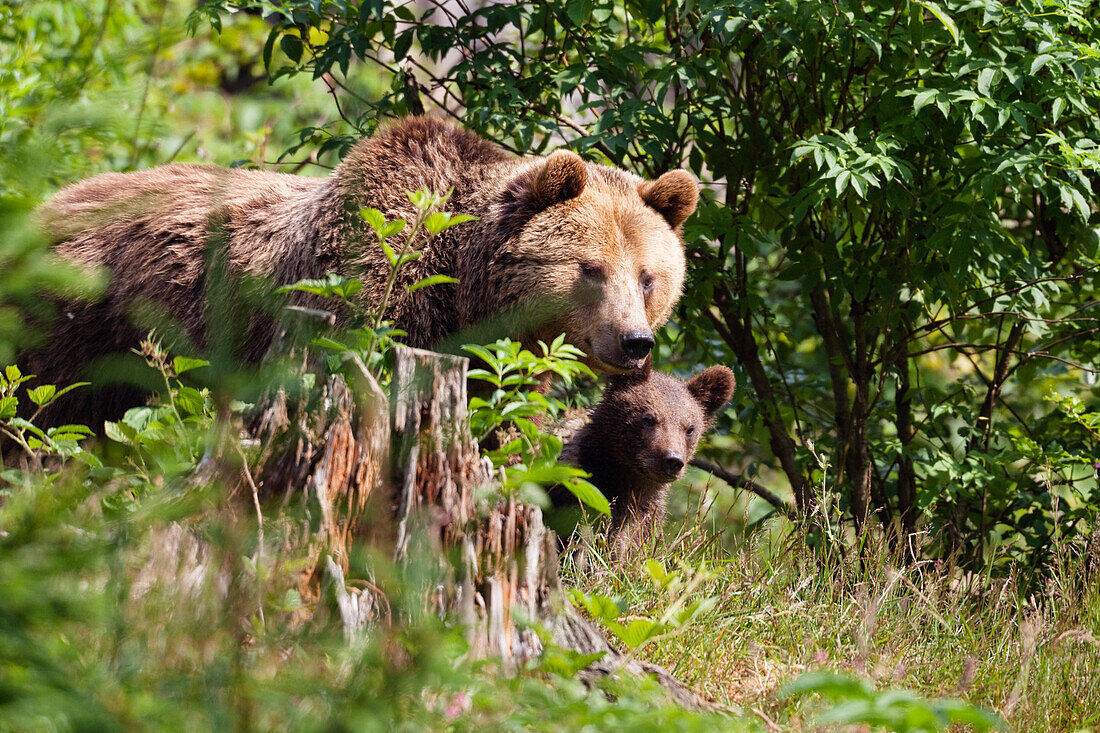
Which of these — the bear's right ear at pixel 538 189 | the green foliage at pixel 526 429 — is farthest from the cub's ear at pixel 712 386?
the green foliage at pixel 526 429

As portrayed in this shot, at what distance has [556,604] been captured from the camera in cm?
262

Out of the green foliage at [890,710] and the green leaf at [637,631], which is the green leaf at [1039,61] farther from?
the green foliage at [890,710]

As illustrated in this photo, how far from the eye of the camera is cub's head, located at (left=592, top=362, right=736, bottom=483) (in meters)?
5.09

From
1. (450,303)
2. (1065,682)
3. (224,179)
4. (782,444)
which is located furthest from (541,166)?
(1065,682)

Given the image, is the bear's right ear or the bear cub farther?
the bear cub

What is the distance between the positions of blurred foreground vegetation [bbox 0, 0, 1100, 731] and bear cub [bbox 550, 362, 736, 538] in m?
0.46

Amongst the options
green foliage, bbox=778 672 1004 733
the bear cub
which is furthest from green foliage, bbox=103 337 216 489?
the bear cub

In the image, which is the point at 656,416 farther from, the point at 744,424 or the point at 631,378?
the point at 744,424

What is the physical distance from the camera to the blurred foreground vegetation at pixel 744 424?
5.58ft

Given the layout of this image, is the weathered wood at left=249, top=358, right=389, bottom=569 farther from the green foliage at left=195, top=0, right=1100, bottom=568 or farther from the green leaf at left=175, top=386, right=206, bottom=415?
the green foliage at left=195, top=0, right=1100, bottom=568

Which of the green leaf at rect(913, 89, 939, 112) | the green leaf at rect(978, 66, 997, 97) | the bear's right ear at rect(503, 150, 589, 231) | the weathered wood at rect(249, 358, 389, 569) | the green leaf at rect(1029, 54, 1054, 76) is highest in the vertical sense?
the green leaf at rect(1029, 54, 1054, 76)

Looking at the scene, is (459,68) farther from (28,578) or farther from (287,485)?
(28,578)

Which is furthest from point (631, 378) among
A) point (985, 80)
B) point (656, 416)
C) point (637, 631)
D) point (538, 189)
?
point (637, 631)

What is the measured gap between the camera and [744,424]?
19.8 ft
